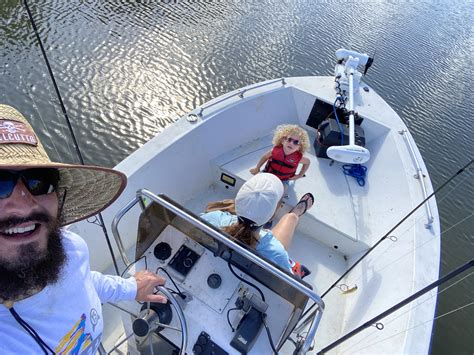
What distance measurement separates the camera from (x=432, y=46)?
30.6 ft

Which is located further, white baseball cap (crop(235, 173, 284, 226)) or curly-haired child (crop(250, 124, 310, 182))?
curly-haired child (crop(250, 124, 310, 182))

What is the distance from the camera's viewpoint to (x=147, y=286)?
1688mm

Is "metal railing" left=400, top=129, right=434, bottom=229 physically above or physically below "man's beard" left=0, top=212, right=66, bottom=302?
above

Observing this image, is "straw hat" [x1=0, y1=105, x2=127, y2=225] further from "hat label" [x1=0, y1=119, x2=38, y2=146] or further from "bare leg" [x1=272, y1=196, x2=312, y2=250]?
"bare leg" [x1=272, y1=196, x2=312, y2=250]

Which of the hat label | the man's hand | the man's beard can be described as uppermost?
the hat label

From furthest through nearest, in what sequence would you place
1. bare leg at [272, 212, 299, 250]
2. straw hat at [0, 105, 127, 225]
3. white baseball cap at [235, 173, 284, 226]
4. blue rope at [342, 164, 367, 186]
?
blue rope at [342, 164, 367, 186]
bare leg at [272, 212, 299, 250]
white baseball cap at [235, 173, 284, 226]
straw hat at [0, 105, 127, 225]

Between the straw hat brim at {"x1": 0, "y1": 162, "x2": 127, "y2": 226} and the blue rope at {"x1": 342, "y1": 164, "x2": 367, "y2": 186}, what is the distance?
318 centimetres

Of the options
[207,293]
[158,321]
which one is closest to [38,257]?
[158,321]

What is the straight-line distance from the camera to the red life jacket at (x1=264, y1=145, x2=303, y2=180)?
3377 millimetres

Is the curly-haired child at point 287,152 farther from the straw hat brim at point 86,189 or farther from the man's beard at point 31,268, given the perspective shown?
the man's beard at point 31,268

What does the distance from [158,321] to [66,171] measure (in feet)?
3.11

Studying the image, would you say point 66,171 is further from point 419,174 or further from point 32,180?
point 419,174

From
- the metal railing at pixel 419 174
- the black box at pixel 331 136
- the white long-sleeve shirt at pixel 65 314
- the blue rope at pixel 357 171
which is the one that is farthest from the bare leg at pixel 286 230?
the white long-sleeve shirt at pixel 65 314

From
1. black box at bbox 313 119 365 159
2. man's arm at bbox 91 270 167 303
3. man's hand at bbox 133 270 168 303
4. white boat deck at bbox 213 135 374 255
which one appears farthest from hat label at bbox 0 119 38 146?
black box at bbox 313 119 365 159
